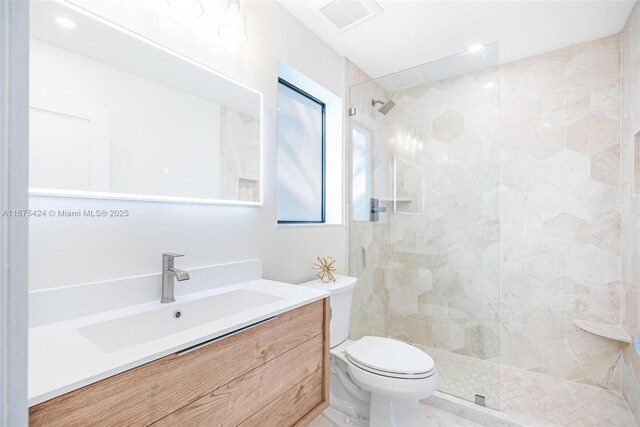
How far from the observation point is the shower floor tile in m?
1.75

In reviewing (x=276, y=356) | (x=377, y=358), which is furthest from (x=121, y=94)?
(x=377, y=358)

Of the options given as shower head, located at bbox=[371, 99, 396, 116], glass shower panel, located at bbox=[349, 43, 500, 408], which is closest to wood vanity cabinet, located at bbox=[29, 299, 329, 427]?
glass shower panel, located at bbox=[349, 43, 500, 408]

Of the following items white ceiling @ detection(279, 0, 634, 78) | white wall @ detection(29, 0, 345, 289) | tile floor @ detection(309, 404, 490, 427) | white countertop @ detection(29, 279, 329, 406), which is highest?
white ceiling @ detection(279, 0, 634, 78)

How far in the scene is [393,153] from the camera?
2279mm

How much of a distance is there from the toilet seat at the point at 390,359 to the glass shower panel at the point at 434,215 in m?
0.43

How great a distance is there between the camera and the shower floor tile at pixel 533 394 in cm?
175

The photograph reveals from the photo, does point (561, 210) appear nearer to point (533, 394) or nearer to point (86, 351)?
point (533, 394)

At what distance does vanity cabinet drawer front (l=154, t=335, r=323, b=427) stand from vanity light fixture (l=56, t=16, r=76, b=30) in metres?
1.23

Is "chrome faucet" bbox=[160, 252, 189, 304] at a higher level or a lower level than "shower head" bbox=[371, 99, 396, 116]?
lower

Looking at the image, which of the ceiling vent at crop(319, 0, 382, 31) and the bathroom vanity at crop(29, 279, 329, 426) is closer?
the bathroom vanity at crop(29, 279, 329, 426)

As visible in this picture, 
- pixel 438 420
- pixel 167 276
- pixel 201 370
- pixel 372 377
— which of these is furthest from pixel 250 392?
pixel 438 420

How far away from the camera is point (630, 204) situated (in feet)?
6.03

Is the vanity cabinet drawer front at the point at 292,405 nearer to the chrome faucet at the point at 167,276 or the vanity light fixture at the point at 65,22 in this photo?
the chrome faucet at the point at 167,276
